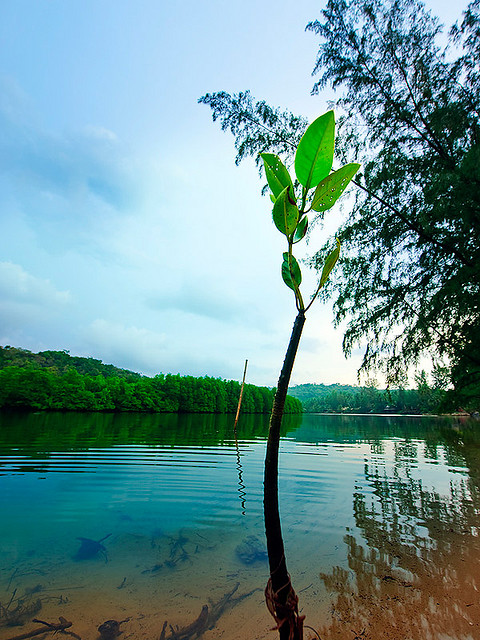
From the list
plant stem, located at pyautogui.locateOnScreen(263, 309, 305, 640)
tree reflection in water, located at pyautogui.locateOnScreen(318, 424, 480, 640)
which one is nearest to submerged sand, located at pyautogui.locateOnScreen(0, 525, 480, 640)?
tree reflection in water, located at pyautogui.locateOnScreen(318, 424, 480, 640)

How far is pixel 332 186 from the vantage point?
0.77 metres

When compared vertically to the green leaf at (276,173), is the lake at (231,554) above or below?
below

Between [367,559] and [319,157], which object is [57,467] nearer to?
[367,559]

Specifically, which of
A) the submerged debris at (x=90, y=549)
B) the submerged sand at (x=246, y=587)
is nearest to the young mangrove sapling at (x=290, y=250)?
the submerged sand at (x=246, y=587)

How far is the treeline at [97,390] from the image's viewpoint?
176ft

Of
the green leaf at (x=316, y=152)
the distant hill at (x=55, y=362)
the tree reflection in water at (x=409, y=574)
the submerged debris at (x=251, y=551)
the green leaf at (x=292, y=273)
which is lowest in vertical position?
the submerged debris at (x=251, y=551)

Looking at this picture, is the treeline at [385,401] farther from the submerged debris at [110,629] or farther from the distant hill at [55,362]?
the distant hill at [55,362]

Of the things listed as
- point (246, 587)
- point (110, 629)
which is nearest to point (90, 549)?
point (110, 629)

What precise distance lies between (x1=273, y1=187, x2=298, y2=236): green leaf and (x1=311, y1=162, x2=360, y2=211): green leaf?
0.28 feet

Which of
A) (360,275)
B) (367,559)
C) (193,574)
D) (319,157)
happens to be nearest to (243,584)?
(193,574)

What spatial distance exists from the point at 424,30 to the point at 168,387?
76698 millimetres

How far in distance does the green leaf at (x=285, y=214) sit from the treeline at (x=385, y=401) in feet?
29.1

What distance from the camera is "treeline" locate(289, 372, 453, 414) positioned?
862 centimetres

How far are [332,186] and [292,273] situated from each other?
0.24 m
